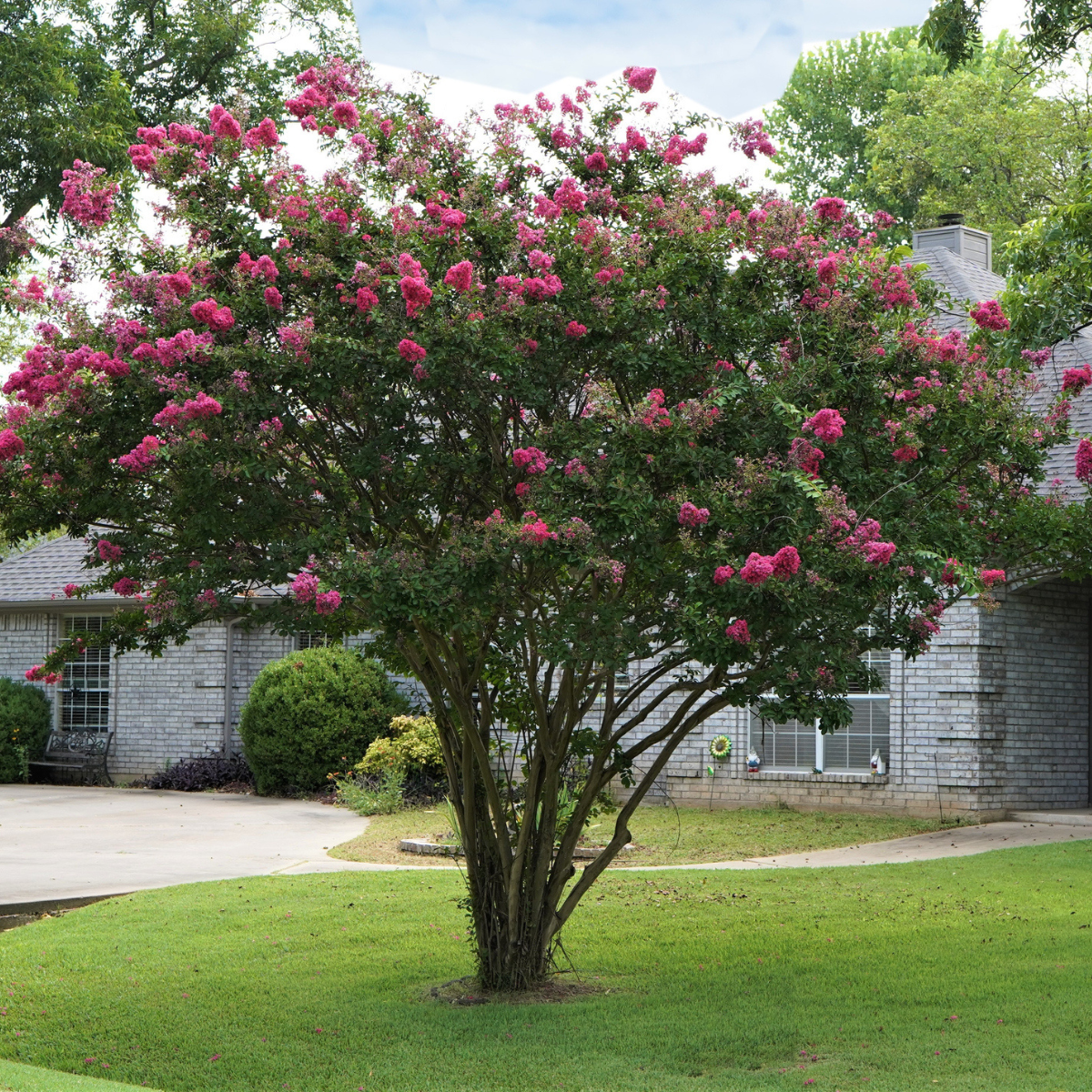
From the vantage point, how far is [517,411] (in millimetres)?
6605

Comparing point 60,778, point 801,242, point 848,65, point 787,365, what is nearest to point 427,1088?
point 787,365

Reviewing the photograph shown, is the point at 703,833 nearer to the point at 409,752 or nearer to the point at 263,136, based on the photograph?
the point at 409,752

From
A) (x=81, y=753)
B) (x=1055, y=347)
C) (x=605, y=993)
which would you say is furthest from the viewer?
(x=81, y=753)

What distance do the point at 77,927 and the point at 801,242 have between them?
21.8ft

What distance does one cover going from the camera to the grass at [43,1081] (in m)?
5.24

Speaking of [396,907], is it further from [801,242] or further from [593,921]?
[801,242]

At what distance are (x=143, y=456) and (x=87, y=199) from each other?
1.47 metres

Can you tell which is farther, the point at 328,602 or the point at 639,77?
the point at 639,77

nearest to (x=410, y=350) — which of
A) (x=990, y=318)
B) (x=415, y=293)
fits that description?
(x=415, y=293)

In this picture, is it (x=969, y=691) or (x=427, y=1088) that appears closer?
(x=427, y=1088)

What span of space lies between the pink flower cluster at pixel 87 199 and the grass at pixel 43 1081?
382 cm

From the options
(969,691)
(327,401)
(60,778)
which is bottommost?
(60,778)

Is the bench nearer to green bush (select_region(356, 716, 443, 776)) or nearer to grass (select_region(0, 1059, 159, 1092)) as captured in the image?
green bush (select_region(356, 716, 443, 776))

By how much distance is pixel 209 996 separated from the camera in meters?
7.59
